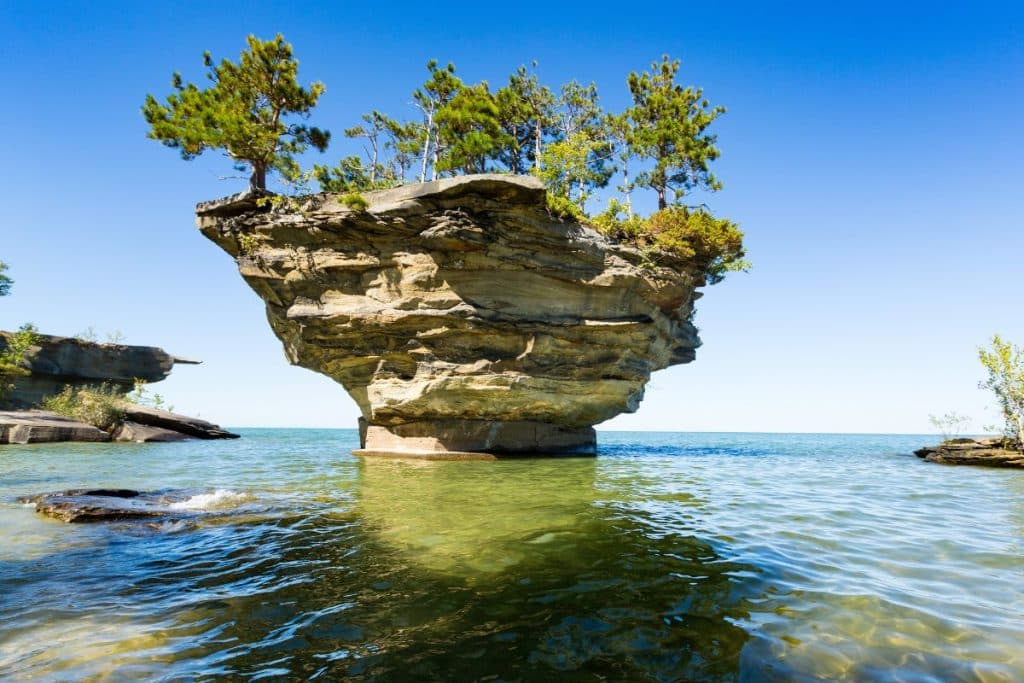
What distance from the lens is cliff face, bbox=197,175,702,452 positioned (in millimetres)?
18359

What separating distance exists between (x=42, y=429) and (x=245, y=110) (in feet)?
78.3

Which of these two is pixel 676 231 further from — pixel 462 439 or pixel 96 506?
pixel 96 506

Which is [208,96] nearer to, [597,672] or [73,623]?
[73,623]

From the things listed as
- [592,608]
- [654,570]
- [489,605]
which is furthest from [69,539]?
[654,570]

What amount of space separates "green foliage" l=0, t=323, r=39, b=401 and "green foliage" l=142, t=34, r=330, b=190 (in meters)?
28.3

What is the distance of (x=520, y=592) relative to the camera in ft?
15.1

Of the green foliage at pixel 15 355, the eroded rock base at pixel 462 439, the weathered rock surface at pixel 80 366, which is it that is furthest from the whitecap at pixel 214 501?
the weathered rock surface at pixel 80 366

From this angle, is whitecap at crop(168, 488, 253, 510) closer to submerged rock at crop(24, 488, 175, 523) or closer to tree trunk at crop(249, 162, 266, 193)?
submerged rock at crop(24, 488, 175, 523)

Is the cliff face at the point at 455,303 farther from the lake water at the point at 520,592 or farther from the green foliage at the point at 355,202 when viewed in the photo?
the lake water at the point at 520,592

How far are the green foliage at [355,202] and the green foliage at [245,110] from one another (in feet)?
12.2

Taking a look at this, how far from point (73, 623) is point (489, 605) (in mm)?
3392

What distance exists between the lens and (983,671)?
3242 mm

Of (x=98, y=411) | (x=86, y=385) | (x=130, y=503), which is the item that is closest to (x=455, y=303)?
(x=130, y=503)

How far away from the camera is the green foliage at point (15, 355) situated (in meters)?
34.6
